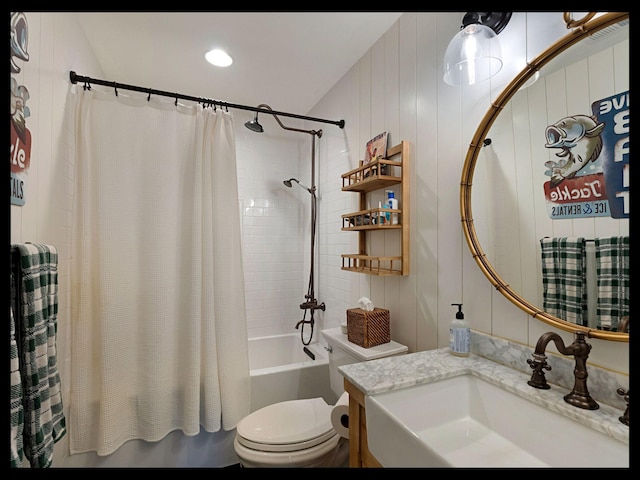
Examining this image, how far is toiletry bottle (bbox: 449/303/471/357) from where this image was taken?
1.07m

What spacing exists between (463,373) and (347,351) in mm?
600

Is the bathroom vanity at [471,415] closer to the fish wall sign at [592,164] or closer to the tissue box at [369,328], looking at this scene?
the tissue box at [369,328]

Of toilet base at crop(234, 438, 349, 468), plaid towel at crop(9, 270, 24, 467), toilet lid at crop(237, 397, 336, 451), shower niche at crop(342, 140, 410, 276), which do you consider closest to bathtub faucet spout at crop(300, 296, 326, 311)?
shower niche at crop(342, 140, 410, 276)

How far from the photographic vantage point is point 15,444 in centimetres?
72

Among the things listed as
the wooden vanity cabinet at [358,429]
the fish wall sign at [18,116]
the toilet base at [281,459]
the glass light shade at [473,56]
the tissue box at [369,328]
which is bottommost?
the toilet base at [281,459]

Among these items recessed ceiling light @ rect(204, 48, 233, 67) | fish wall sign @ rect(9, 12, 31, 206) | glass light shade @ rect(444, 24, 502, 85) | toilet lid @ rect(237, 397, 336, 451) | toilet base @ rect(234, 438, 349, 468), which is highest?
recessed ceiling light @ rect(204, 48, 233, 67)

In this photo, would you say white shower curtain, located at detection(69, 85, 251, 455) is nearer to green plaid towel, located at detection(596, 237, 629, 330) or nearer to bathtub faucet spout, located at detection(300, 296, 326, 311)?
bathtub faucet spout, located at detection(300, 296, 326, 311)

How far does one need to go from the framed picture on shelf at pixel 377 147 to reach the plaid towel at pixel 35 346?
1.41 metres

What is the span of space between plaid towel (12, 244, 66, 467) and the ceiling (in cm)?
94

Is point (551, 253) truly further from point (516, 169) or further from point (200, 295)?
point (200, 295)

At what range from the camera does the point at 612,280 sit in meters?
0.75

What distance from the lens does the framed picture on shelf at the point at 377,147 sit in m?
1.59

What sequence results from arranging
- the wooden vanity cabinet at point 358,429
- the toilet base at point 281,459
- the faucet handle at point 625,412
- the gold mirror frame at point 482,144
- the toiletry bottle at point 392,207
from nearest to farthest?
1. the faucet handle at point 625,412
2. the gold mirror frame at point 482,144
3. the wooden vanity cabinet at point 358,429
4. the toilet base at point 281,459
5. the toiletry bottle at point 392,207

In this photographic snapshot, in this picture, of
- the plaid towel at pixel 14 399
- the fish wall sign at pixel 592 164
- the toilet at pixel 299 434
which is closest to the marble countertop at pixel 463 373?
the toilet at pixel 299 434
